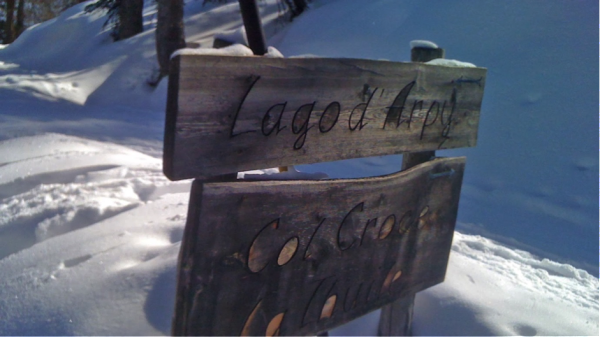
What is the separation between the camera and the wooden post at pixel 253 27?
1570 mm

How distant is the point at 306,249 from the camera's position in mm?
1546

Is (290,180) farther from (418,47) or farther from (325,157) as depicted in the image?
(418,47)

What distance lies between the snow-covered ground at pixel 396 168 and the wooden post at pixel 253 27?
123cm

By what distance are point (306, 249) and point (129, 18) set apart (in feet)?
42.7

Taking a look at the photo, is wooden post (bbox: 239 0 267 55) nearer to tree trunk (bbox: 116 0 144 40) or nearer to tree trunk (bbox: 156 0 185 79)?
tree trunk (bbox: 156 0 185 79)

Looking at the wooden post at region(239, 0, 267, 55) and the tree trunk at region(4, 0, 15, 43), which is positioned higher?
the wooden post at region(239, 0, 267, 55)

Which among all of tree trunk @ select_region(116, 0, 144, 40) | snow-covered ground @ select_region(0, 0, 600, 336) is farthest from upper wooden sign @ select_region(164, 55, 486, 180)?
tree trunk @ select_region(116, 0, 144, 40)

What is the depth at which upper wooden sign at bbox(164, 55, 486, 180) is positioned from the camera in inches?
47.3

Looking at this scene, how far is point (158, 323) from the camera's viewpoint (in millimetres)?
2045

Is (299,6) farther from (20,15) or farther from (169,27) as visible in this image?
(20,15)

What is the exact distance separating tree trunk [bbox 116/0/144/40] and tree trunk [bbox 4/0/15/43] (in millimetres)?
13283

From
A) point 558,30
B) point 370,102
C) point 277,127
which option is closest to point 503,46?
point 558,30

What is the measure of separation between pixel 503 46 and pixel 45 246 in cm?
558

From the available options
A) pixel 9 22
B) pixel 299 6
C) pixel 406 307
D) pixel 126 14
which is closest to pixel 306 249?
pixel 406 307
